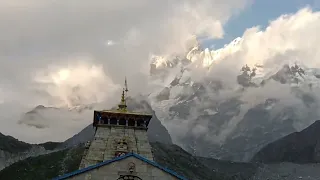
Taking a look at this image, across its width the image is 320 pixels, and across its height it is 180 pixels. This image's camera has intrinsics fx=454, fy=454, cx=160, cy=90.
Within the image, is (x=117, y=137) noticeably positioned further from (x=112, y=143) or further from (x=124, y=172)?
(x=124, y=172)

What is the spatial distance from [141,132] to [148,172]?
118ft

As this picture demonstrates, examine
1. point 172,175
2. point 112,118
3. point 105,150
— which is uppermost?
point 112,118

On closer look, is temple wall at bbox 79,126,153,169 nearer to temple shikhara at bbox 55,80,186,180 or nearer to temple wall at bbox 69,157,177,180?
temple shikhara at bbox 55,80,186,180

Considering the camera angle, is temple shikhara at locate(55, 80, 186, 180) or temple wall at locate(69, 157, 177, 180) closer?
temple wall at locate(69, 157, 177, 180)

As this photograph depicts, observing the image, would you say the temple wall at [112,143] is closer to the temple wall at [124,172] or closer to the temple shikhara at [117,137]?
the temple shikhara at [117,137]

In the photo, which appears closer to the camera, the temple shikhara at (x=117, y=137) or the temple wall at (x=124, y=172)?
the temple wall at (x=124, y=172)

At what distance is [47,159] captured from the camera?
629ft

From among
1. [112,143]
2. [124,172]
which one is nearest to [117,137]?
A: [112,143]

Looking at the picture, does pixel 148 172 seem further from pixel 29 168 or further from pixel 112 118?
pixel 29 168

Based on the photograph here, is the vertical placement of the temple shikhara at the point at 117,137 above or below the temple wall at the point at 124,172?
above

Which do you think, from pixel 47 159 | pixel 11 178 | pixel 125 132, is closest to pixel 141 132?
pixel 125 132

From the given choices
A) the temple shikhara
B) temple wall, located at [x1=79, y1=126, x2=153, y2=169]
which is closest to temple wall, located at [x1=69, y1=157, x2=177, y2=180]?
the temple shikhara

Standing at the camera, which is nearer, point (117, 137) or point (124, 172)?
point (124, 172)

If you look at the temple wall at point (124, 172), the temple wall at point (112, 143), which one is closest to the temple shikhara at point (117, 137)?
the temple wall at point (112, 143)
